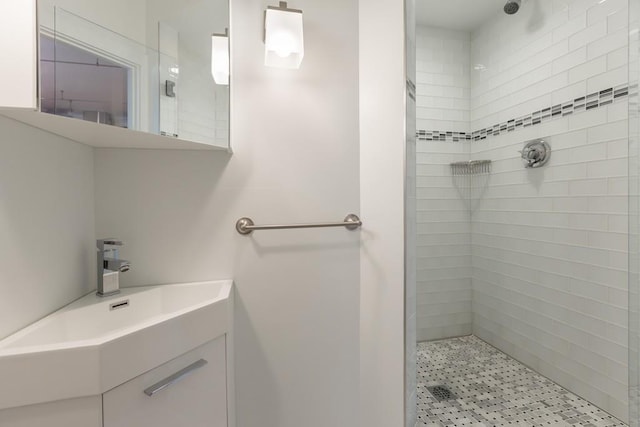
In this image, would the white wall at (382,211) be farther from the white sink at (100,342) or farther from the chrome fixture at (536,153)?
the chrome fixture at (536,153)

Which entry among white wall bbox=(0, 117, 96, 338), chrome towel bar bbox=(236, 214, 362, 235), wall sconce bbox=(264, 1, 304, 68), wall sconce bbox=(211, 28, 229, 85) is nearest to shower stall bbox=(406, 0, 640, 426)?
chrome towel bar bbox=(236, 214, 362, 235)

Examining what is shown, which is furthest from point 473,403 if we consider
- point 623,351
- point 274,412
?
point 274,412

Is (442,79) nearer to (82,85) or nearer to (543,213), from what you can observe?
(543,213)

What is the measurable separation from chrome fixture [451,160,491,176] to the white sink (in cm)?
197

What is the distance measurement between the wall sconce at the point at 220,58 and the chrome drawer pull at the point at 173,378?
973 millimetres

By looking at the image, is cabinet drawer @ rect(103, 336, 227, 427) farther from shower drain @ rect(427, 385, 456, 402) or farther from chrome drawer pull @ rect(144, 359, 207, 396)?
→ shower drain @ rect(427, 385, 456, 402)

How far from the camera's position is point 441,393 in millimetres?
1676

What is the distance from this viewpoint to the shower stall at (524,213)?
140 centimetres

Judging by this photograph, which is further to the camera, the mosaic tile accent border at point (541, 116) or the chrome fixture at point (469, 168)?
the chrome fixture at point (469, 168)

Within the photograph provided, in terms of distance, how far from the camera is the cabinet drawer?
26.3 inches

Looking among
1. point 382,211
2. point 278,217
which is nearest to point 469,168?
point 382,211

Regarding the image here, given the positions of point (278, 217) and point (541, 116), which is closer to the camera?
point (278, 217)

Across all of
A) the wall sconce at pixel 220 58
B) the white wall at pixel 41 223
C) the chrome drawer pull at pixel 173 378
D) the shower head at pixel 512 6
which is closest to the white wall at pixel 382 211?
the wall sconce at pixel 220 58

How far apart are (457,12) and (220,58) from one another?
1.86 meters
